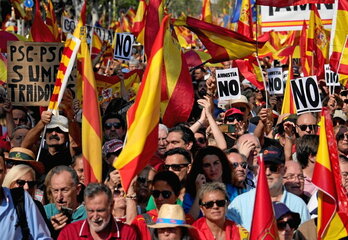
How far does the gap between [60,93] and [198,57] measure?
4.18m

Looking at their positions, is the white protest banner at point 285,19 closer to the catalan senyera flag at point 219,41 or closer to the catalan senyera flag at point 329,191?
the catalan senyera flag at point 219,41

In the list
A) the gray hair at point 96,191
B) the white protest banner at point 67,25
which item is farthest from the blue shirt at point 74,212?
the white protest banner at point 67,25

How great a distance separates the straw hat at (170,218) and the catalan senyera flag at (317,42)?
765 centimetres

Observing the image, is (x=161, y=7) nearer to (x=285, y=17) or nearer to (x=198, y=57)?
(x=198, y=57)

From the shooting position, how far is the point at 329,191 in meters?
7.29

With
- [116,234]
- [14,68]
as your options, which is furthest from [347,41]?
[116,234]

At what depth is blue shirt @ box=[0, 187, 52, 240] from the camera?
657 centimetres

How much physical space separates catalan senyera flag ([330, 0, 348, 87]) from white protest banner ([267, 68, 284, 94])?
1572 millimetres

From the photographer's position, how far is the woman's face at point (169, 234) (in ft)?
22.1

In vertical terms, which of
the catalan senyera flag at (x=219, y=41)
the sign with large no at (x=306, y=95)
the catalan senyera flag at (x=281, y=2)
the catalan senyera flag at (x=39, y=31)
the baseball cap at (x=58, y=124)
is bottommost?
the baseball cap at (x=58, y=124)

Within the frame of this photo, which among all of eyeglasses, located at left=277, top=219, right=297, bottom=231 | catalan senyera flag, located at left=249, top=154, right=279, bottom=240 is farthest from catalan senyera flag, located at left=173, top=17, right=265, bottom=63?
catalan senyera flag, located at left=249, top=154, right=279, bottom=240

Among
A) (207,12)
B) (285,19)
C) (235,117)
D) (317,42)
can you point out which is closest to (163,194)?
(235,117)

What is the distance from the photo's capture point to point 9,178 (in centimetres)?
779

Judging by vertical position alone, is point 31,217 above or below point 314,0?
below
